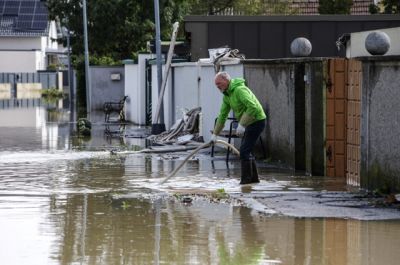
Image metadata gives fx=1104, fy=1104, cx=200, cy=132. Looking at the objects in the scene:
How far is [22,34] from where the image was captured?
92.3 meters

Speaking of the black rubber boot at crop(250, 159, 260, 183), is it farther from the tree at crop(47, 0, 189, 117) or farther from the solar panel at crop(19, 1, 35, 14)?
the solar panel at crop(19, 1, 35, 14)

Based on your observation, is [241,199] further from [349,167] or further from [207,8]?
[207,8]

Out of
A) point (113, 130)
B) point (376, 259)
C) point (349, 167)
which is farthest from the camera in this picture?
point (113, 130)

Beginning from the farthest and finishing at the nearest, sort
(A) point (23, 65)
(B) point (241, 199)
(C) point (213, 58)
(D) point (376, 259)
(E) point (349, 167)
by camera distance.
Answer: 1. (A) point (23, 65)
2. (C) point (213, 58)
3. (E) point (349, 167)
4. (B) point (241, 199)
5. (D) point (376, 259)

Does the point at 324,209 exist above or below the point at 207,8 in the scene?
below

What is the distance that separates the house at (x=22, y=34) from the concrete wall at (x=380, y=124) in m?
77.2

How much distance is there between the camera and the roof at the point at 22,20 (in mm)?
92000

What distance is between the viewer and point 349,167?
16312 mm

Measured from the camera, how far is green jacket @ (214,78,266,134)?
15.8 m

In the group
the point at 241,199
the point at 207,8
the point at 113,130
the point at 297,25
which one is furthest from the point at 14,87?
the point at 241,199

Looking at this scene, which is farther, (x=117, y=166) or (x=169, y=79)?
(x=169, y=79)

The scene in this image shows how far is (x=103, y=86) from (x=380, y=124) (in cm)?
3401

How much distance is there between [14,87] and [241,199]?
235 ft

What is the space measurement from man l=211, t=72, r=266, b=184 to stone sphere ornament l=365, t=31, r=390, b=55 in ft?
7.46
